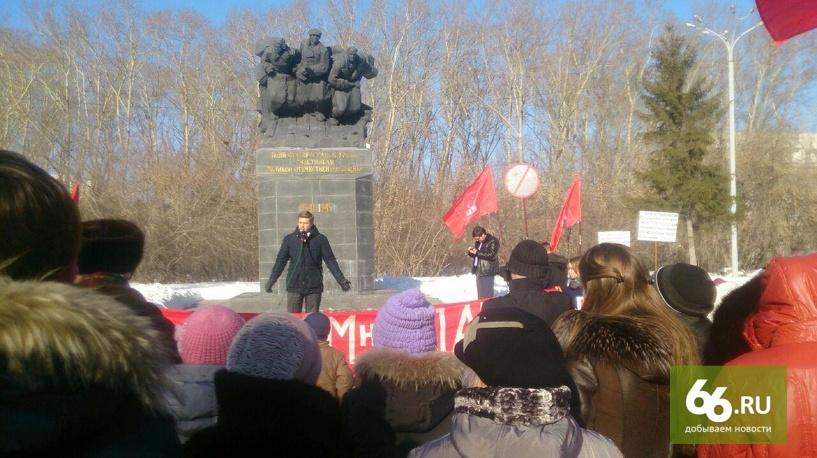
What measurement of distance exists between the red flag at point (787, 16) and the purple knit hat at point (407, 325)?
264 centimetres

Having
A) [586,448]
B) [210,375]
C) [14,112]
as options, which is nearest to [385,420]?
[210,375]

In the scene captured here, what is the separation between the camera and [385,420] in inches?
119

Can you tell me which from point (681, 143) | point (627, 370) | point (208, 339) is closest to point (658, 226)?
point (627, 370)

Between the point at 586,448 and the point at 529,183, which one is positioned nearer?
the point at 586,448

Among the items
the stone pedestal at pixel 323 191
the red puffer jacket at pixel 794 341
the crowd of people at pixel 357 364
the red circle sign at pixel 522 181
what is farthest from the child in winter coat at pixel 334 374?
the red circle sign at pixel 522 181

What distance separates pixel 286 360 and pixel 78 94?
1607 inches

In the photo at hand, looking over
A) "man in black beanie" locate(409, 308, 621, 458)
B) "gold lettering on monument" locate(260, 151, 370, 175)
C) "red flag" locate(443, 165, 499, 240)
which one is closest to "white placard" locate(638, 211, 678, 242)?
"red flag" locate(443, 165, 499, 240)

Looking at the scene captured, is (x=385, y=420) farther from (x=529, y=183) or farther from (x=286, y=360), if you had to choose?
(x=529, y=183)

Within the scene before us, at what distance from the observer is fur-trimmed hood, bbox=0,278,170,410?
1.41 m

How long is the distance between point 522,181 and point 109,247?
41.0 ft

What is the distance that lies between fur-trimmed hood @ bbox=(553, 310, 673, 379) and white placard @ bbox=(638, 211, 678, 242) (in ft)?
44.9

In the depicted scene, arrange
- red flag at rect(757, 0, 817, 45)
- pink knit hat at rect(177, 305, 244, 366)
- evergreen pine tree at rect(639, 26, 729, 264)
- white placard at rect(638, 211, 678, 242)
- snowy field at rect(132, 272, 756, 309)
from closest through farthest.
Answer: pink knit hat at rect(177, 305, 244, 366) < red flag at rect(757, 0, 817, 45) < white placard at rect(638, 211, 678, 242) < snowy field at rect(132, 272, 756, 309) < evergreen pine tree at rect(639, 26, 729, 264)

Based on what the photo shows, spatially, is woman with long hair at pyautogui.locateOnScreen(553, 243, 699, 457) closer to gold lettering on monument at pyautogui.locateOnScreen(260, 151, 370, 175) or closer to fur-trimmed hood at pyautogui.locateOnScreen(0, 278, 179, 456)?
fur-trimmed hood at pyautogui.locateOnScreen(0, 278, 179, 456)

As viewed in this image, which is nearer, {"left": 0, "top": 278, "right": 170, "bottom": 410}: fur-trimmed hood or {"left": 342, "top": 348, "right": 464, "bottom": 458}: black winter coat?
{"left": 0, "top": 278, "right": 170, "bottom": 410}: fur-trimmed hood
